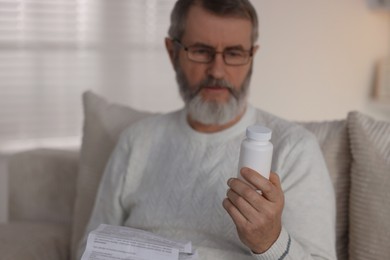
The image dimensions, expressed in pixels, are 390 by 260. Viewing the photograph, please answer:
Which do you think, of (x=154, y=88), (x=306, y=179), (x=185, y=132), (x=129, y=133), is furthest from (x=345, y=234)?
(x=154, y=88)

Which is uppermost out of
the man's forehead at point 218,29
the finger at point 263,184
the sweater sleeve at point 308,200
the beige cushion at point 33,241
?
the man's forehead at point 218,29

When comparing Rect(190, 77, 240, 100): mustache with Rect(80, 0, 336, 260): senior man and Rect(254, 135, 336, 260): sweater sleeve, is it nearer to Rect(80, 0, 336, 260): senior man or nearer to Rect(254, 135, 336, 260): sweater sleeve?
Rect(80, 0, 336, 260): senior man

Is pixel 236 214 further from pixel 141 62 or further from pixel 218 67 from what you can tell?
pixel 141 62

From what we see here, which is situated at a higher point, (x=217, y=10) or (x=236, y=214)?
(x=217, y=10)

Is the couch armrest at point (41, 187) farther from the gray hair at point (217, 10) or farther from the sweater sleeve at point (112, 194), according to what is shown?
the gray hair at point (217, 10)

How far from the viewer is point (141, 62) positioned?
8.81 feet

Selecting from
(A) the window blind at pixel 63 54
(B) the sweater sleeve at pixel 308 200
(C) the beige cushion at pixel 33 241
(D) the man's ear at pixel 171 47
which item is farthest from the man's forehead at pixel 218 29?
(A) the window blind at pixel 63 54

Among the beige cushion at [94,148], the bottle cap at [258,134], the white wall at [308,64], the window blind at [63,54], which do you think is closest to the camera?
the bottle cap at [258,134]

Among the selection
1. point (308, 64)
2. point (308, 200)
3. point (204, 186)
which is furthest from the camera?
point (308, 64)

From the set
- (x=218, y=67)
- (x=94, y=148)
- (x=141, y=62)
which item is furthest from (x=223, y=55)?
(x=141, y=62)

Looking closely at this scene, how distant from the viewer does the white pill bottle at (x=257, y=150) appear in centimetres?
90

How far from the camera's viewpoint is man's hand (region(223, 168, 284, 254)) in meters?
0.94

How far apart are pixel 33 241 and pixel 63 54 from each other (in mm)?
1278

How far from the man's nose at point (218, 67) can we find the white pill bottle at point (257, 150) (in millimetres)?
392
